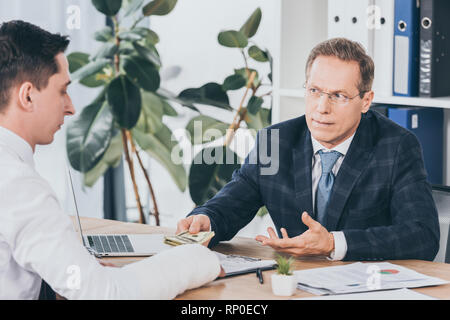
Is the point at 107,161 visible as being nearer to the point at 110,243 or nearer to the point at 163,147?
the point at 163,147

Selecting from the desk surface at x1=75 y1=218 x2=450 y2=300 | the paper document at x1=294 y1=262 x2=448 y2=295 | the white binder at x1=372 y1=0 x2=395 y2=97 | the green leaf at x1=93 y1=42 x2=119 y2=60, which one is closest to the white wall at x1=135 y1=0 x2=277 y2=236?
the green leaf at x1=93 y1=42 x2=119 y2=60

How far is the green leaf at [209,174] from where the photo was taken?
3066 millimetres

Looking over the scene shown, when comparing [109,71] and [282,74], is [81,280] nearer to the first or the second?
[282,74]

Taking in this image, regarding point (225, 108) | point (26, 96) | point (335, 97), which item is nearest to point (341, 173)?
point (335, 97)

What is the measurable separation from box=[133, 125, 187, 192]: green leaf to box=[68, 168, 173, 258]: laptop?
151 centimetres

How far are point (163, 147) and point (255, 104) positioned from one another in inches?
23.7

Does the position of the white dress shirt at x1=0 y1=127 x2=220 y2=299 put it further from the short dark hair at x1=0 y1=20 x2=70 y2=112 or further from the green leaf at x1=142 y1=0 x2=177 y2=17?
the green leaf at x1=142 y1=0 x2=177 y2=17

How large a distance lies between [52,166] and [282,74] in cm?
142

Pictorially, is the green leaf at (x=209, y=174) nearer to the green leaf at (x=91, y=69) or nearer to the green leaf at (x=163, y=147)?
the green leaf at (x=163, y=147)

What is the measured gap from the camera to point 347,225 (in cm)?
185

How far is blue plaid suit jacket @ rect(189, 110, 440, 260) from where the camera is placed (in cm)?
166

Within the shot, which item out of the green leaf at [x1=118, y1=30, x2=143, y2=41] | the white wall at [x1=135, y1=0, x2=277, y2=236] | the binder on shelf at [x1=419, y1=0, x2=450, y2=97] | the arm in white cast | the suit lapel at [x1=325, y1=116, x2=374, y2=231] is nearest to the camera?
the arm in white cast

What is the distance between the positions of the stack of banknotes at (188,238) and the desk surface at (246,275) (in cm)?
11
